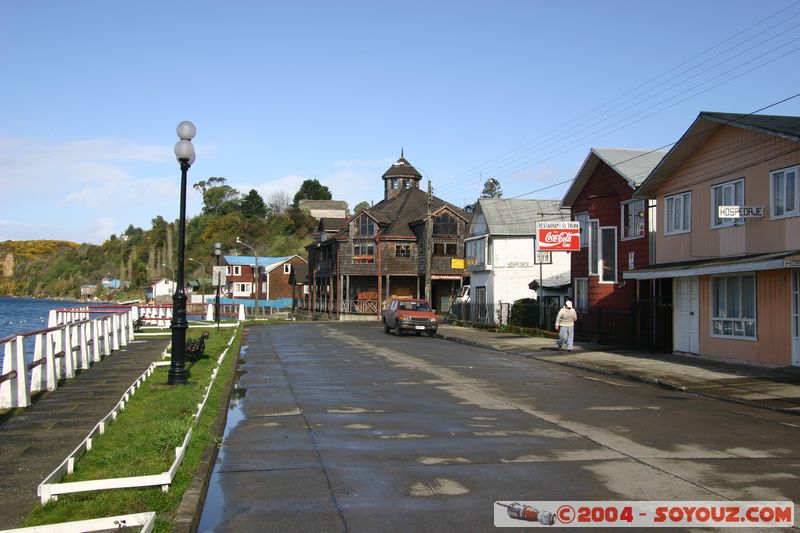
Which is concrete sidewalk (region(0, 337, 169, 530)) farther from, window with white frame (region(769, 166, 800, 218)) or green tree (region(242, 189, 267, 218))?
green tree (region(242, 189, 267, 218))

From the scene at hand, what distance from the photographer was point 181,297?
48.7ft

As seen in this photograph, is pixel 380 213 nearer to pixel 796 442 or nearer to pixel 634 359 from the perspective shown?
pixel 634 359

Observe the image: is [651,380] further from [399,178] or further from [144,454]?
[399,178]

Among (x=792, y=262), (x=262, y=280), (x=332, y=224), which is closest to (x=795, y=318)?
(x=792, y=262)

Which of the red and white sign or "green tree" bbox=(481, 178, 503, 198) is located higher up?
"green tree" bbox=(481, 178, 503, 198)

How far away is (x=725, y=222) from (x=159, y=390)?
52.9 feet

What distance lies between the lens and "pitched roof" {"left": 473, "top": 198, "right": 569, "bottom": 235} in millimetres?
45438

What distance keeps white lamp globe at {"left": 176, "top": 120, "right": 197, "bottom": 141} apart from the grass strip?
4.81 meters

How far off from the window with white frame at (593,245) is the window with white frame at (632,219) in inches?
57.4

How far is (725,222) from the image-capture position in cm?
2186

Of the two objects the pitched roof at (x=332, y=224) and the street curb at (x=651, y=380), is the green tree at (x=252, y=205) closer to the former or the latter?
the pitched roof at (x=332, y=224)

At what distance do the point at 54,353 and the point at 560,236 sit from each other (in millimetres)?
22077

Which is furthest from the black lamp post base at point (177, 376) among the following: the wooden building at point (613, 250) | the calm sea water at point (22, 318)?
the calm sea water at point (22, 318)

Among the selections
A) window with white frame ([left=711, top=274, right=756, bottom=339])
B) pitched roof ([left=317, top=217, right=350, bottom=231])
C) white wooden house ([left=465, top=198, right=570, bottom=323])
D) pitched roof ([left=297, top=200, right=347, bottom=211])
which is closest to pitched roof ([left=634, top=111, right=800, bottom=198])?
window with white frame ([left=711, top=274, right=756, bottom=339])
